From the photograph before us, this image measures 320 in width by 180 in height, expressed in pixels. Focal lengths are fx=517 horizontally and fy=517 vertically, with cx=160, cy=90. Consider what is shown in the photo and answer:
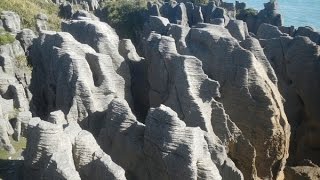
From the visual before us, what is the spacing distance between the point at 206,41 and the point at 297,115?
4.35 metres

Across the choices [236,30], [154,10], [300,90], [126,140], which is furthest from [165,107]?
[154,10]

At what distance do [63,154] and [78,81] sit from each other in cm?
373

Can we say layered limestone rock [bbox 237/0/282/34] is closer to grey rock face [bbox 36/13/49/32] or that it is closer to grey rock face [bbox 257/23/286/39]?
grey rock face [bbox 257/23/286/39]

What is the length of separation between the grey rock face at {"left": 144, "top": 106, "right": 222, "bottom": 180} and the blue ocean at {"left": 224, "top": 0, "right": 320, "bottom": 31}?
45.4 meters

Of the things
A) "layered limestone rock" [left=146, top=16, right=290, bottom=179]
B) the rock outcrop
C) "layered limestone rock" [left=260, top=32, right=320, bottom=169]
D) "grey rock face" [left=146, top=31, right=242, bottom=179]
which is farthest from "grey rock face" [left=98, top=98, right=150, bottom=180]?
"layered limestone rock" [left=260, top=32, right=320, bottom=169]

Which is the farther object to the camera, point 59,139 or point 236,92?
point 236,92

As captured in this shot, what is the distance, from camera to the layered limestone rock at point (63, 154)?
8477 millimetres

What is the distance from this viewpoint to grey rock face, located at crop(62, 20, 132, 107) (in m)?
14.1

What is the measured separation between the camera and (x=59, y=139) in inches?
356

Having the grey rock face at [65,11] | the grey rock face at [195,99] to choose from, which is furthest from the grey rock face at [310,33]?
the grey rock face at [65,11]

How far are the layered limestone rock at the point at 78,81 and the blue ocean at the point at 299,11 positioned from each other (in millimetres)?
42425

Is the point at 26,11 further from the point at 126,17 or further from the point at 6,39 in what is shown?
the point at 6,39

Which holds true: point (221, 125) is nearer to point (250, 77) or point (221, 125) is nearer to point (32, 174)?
point (250, 77)

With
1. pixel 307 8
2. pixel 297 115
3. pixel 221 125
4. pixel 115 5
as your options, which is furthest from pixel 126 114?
pixel 307 8
